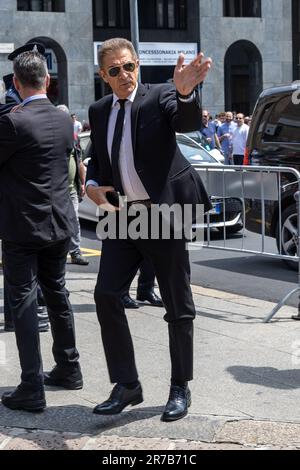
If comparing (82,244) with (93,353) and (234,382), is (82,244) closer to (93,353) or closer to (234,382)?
(93,353)

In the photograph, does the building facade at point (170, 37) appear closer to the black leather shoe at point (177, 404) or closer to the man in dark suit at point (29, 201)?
the man in dark suit at point (29, 201)

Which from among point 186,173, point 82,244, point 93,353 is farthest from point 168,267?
point 82,244

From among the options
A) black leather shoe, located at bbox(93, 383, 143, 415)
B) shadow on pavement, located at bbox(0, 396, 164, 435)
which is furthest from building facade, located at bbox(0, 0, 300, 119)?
black leather shoe, located at bbox(93, 383, 143, 415)

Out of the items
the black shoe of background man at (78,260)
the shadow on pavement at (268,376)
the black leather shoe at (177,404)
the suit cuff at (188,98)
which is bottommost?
the black shoe of background man at (78,260)

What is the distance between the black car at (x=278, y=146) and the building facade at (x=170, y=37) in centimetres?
1754

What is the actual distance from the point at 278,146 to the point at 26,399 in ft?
19.5

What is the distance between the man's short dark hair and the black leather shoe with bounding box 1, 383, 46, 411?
5.73 ft

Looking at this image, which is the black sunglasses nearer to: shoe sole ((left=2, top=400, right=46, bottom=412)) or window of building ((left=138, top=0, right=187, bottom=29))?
shoe sole ((left=2, top=400, right=46, bottom=412))

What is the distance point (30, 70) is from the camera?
5.04m

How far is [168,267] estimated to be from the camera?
4719 millimetres

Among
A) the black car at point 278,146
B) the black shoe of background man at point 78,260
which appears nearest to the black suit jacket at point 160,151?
the black car at point 278,146

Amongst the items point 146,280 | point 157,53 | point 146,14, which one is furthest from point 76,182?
point 146,14

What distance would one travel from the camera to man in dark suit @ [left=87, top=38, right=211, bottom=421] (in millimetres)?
4570

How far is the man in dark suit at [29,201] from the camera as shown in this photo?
4.94 meters
